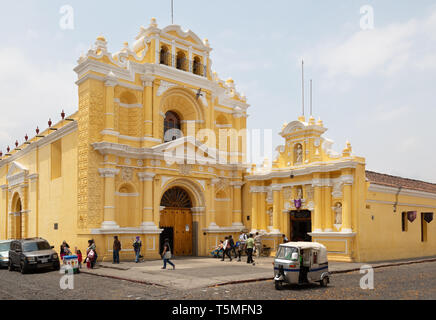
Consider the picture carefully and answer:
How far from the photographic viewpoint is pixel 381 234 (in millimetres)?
25141

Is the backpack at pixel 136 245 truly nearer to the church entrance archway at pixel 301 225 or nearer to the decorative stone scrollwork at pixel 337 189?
the church entrance archway at pixel 301 225

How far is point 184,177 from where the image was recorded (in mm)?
26328

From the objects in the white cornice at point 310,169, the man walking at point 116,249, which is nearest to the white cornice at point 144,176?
the man walking at point 116,249

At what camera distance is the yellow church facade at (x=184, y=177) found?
23609 mm

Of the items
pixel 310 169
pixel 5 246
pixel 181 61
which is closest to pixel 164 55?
pixel 181 61

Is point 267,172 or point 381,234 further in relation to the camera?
point 267,172

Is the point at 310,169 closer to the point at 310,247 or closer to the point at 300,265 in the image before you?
the point at 310,247

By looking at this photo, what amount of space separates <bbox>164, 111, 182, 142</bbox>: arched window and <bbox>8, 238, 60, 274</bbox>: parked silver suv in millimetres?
9507

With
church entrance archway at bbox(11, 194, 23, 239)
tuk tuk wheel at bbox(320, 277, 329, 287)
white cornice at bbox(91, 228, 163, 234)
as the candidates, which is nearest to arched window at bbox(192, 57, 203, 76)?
white cornice at bbox(91, 228, 163, 234)

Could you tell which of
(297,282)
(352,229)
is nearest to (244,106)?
(352,229)

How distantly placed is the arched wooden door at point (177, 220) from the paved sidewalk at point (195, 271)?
11.2ft

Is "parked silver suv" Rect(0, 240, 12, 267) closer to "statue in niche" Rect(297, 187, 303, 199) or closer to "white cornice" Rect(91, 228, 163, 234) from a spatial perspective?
"white cornice" Rect(91, 228, 163, 234)

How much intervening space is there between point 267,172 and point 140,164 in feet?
24.8
